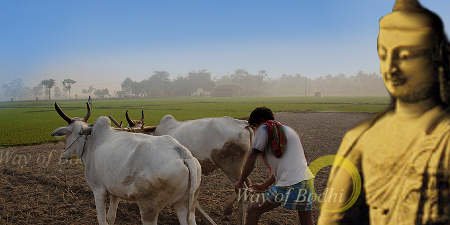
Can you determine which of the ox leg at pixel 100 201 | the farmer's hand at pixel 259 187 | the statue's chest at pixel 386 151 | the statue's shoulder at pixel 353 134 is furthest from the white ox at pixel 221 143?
the statue's chest at pixel 386 151

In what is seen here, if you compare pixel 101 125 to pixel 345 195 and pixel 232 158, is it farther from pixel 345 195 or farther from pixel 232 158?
pixel 345 195

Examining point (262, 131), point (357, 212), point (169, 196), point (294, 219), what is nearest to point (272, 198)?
point (262, 131)

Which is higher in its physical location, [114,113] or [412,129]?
[412,129]

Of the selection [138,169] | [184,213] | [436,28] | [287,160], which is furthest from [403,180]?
[184,213]

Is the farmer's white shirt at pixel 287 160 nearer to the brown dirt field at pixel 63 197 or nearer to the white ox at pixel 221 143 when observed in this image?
the brown dirt field at pixel 63 197

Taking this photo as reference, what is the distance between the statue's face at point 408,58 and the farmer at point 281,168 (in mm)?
2465

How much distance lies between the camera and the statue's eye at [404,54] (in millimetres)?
1424

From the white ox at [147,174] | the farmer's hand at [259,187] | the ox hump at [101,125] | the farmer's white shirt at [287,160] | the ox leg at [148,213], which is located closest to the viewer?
the farmer's white shirt at [287,160]

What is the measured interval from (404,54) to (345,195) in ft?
1.90

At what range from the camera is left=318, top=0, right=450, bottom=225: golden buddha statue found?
1.37 metres

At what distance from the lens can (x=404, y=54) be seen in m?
1.43

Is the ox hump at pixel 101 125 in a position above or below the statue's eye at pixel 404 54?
below

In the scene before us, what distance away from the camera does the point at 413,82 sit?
143 cm

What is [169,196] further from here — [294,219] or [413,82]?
[413,82]
